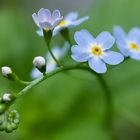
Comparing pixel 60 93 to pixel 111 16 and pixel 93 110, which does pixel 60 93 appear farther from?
pixel 111 16

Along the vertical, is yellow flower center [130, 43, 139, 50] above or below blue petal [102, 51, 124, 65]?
below

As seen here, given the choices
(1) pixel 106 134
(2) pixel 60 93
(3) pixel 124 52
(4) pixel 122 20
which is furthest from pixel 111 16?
(3) pixel 124 52

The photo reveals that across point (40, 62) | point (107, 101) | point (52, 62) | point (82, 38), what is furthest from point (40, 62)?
point (52, 62)

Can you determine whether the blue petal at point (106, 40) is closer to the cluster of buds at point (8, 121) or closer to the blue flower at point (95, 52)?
the blue flower at point (95, 52)

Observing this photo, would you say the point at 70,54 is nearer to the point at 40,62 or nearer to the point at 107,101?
the point at 40,62

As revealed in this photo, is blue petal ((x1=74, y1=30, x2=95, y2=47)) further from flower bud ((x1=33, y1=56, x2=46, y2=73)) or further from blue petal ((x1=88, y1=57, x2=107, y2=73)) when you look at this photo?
flower bud ((x1=33, y1=56, x2=46, y2=73))

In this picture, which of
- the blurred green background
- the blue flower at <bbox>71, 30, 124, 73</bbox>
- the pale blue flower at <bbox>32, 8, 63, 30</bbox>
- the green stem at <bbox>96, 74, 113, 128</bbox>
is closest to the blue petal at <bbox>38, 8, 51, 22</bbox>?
the pale blue flower at <bbox>32, 8, 63, 30</bbox>

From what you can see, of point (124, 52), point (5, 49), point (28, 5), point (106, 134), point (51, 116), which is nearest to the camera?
point (124, 52)
